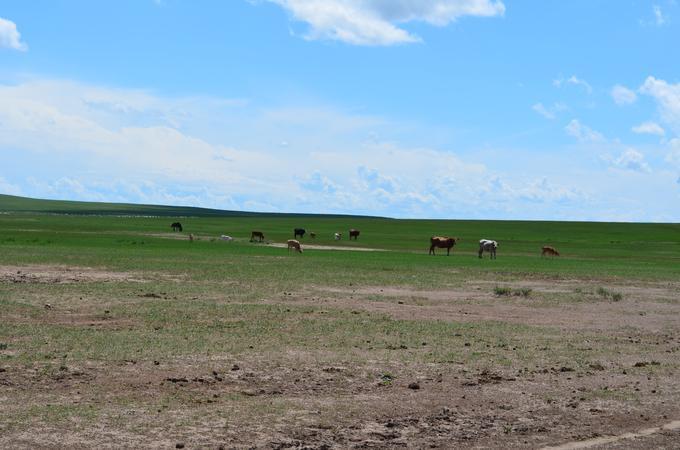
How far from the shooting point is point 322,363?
1409 centimetres

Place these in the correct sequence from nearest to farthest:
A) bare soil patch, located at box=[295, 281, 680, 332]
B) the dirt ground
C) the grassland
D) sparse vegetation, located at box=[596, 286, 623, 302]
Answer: the dirt ground < the grassland < bare soil patch, located at box=[295, 281, 680, 332] < sparse vegetation, located at box=[596, 286, 623, 302]

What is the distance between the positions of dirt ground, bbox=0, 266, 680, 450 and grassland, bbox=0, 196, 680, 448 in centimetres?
4

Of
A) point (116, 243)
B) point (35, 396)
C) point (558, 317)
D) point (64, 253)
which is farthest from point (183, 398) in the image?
point (116, 243)

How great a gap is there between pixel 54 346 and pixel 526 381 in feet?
27.6

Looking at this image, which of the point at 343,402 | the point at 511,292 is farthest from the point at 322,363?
the point at 511,292

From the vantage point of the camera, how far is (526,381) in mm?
13281

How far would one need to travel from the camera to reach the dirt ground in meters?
9.79

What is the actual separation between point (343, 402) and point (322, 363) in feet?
8.47

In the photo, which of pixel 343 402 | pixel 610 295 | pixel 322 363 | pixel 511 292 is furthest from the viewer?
pixel 610 295

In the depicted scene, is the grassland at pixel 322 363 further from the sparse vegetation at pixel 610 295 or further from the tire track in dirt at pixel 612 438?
the sparse vegetation at pixel 610 295

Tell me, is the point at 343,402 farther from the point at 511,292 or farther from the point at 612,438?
the point at 511,292

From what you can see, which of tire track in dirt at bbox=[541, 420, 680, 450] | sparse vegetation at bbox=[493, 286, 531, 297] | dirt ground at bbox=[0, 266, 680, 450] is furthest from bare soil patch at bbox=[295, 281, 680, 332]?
tire track in dirt at bbox=[541, 420, 680, 450]

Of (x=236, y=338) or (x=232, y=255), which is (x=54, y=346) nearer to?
(x=236, y=338)

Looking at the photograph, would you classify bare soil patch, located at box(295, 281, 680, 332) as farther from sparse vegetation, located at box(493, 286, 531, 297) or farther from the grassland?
sparse vegetation, located at box(493, 286, 531, 297)
